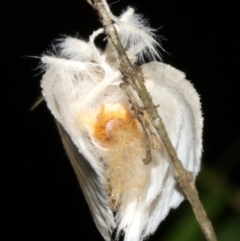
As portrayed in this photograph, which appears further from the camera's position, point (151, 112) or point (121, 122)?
point (121, 122)

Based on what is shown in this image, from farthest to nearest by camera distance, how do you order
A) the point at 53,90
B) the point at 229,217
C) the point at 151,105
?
the point at 229,217, the point at 53,90, the point at 151,105

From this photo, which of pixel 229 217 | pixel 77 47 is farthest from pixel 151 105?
pixel 229 217

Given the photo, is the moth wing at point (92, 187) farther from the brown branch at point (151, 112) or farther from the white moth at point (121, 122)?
the brown branch at point (151, 112)

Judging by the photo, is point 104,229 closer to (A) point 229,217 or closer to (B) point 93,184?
(B) point 93,184

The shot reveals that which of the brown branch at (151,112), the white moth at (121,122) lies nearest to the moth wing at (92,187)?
the white moth at (121,122)
